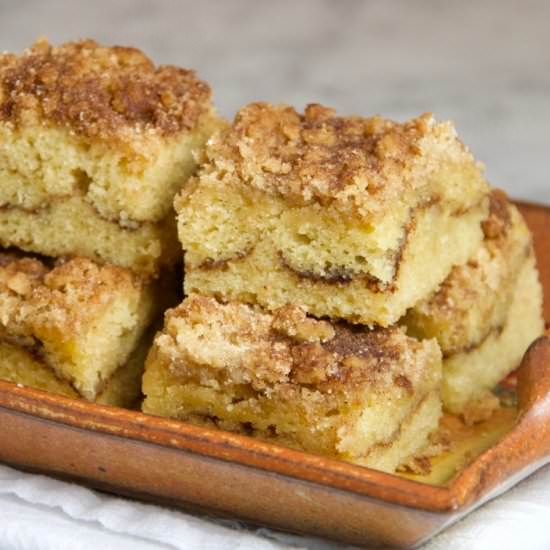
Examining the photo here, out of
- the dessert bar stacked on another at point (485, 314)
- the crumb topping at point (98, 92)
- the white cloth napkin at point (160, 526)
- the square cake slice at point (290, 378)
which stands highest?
the crumb topping at point (98, 92)

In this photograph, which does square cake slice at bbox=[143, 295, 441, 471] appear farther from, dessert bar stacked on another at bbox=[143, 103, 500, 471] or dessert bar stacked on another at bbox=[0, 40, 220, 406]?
dessert bar stacked on another at bbox=[0, 40, 220, 406]

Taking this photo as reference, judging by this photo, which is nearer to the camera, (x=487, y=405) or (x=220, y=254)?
(x=220, y=254)

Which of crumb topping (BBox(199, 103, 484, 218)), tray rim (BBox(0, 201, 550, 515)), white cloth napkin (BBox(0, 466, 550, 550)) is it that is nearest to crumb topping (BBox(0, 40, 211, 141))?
crumb topping (BBox(199, 103, 484, 218))

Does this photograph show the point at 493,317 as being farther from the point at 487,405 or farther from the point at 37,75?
the point at 37,75

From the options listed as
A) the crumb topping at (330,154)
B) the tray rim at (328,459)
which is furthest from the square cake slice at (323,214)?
the tray rim at (328,459)

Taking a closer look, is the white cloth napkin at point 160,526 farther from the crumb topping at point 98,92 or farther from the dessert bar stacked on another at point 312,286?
the crumb topping at point 98,92

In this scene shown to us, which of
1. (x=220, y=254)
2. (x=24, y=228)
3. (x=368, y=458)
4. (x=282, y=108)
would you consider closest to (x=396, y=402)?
(x=368, y=458)
